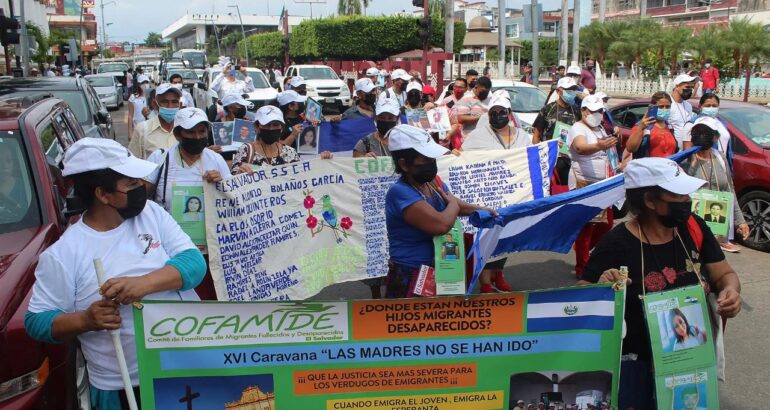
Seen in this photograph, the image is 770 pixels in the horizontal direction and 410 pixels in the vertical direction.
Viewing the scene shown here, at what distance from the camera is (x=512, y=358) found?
331 cm

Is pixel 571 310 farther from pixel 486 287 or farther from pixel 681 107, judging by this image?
pixel 681 107

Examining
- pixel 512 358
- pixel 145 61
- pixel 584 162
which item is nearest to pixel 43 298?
pixel 512 358

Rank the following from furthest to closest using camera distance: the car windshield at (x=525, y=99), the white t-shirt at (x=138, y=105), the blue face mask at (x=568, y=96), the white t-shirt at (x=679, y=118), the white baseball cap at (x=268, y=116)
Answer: the car windshield at (x=525, y=99) → the white t-shirt at (x=138, y=105) → the blue face mask at (x=568, y=96) → the white t-shirt at (x=679, y=118) → the white baseball cap at (x=268, y=116)

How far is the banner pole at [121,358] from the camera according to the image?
2.67m

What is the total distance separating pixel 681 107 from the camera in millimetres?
9531

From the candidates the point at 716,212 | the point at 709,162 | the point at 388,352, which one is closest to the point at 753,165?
the point at 709,162

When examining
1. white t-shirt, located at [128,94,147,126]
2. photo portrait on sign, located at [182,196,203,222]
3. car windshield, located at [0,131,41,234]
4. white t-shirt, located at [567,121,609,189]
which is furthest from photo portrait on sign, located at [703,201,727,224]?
white t-shirt, located at [128,94,147,126]

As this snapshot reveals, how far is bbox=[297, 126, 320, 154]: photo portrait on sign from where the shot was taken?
732cm

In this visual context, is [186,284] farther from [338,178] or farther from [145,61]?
[145,61]

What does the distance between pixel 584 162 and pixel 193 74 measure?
25.3 meters

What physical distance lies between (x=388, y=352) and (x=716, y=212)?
4.30 metres

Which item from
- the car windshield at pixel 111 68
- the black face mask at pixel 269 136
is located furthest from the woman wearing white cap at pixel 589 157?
the car windshield at pixel 111 68

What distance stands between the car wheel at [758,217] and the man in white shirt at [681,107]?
111 cm

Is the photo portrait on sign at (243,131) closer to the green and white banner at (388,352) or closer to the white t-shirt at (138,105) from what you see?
the green and white banner at (388,352)
